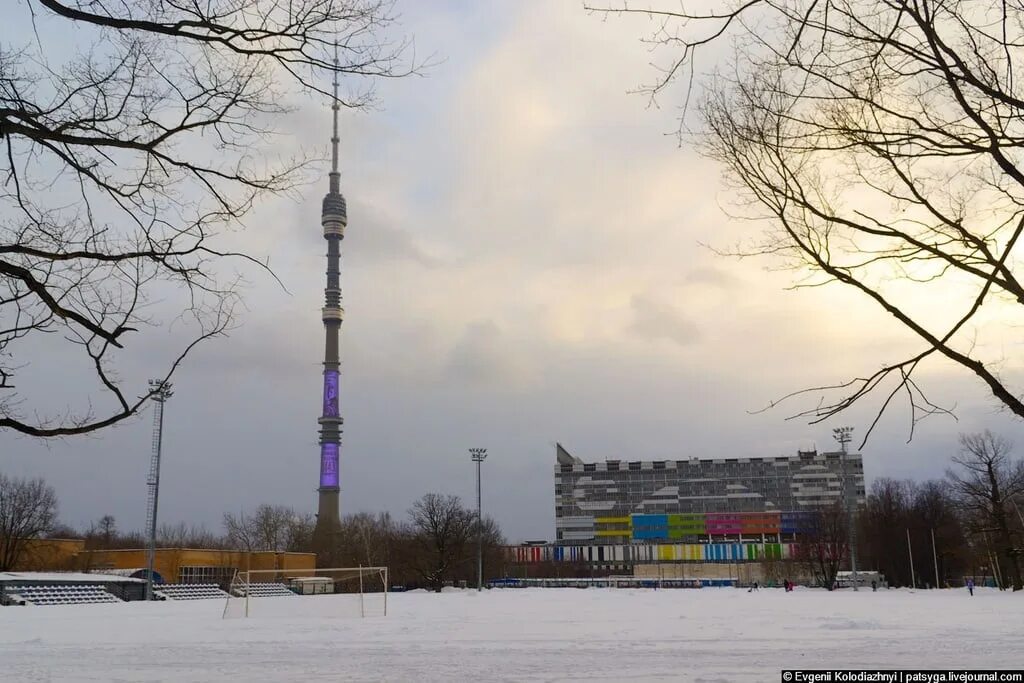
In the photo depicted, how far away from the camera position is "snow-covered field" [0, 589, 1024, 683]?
1270cm

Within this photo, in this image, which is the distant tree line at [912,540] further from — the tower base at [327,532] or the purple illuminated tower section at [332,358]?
the purple illuminated tower section at [332,358]

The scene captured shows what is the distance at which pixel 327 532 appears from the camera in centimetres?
12838

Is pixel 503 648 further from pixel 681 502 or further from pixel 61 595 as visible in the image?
pixel 681 502

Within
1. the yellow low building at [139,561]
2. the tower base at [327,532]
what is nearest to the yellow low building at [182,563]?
the yellow low building at [139,561]

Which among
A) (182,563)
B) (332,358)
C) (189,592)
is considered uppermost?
(332,358)

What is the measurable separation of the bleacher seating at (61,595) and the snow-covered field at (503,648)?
21.3 meters

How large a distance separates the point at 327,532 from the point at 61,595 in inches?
3257

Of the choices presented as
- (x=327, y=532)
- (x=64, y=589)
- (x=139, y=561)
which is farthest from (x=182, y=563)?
(x=327, y=532)

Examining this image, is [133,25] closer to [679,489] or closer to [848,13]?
[848,13]

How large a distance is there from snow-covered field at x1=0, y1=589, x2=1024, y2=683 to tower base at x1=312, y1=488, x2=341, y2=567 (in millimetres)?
85423

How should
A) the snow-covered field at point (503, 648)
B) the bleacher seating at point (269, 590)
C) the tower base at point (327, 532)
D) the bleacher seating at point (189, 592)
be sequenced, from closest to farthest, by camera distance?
the snow-covered field at point (503, 648) < the bleacher seating at point (269, 590) < the bleacher seating at point (189, 592) < the tower base at point (327, 532)

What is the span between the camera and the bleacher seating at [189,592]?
5679 cm

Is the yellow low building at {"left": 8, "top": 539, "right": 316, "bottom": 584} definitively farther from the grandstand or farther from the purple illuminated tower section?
the purple illuminated tower section

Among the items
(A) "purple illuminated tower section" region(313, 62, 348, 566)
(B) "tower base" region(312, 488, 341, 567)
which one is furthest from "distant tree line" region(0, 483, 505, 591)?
(A) "purple illuminated tower section" region(313, 62, 348, 566)
